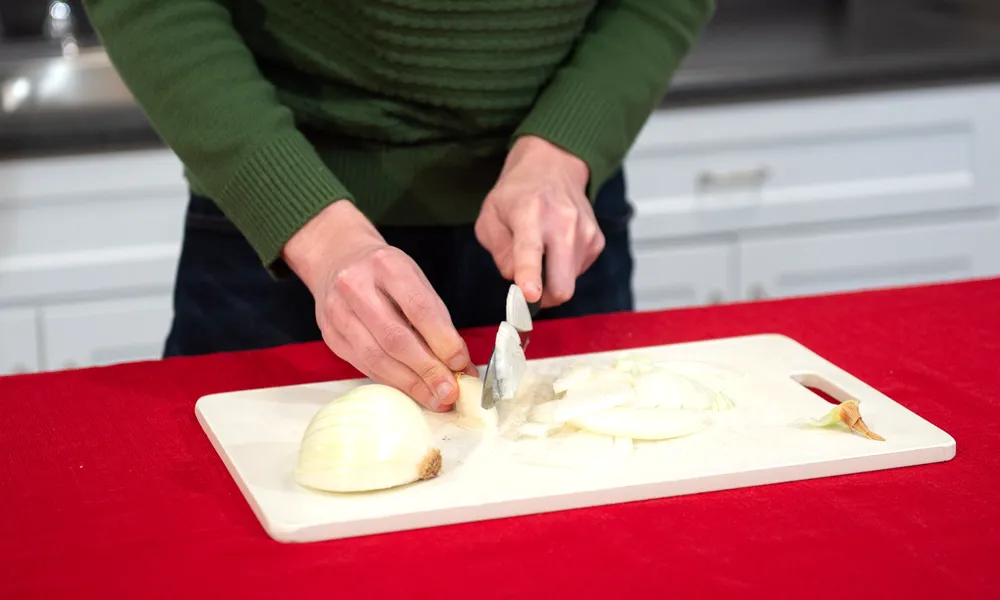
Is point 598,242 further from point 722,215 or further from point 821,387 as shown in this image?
point 722,215

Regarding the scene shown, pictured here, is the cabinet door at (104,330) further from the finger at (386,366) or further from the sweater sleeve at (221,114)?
the finger at (386,366)

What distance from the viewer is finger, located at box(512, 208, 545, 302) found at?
94 cm

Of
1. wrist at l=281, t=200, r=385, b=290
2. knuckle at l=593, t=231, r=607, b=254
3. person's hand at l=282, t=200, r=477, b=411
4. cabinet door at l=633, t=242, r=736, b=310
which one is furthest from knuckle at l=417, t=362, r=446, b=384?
→ cabinet door at l=633, t=242, r=736, b=310

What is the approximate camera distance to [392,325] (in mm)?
884

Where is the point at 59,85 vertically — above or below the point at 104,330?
above

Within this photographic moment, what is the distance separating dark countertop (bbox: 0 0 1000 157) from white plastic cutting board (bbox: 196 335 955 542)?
851mm

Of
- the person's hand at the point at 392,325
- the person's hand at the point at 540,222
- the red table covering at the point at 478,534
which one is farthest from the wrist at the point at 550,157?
the red table covering at the point at 478,534

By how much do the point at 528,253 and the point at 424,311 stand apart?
113 mm

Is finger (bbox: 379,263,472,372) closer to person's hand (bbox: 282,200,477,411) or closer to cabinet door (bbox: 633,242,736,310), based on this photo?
person's hand (bbox: 282,200,477,411)

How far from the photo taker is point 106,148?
1.65m

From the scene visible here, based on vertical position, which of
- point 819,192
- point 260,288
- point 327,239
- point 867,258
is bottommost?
point 867,258

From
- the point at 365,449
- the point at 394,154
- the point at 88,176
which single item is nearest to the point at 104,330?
the point at 88,176

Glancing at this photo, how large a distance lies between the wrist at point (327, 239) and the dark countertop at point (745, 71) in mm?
763

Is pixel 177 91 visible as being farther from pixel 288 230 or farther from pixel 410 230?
pixel 410 230
